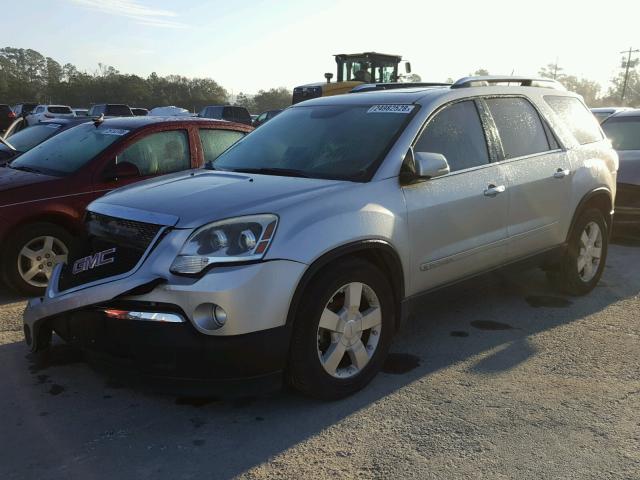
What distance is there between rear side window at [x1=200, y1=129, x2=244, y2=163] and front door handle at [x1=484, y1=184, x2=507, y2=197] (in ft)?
9.86

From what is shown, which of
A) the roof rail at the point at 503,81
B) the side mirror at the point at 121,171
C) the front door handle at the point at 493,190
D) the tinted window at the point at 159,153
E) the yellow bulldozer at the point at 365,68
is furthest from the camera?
the yellow bulldozer at the point at 365,68

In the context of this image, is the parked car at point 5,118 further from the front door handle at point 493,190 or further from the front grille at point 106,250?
the front door handle at point 493,190

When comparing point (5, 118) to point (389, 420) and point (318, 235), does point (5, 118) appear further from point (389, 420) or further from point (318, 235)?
point (389, 420)

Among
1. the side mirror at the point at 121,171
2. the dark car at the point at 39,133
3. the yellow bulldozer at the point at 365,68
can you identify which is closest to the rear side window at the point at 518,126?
the side mirror at the point at 121,171

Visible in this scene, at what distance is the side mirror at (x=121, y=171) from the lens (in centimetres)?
554

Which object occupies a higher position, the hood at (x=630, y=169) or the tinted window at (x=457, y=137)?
the tinted window at (x=457, y=137)

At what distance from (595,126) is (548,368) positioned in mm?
2825

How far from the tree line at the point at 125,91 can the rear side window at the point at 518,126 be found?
218 ft

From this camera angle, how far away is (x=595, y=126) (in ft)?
18.6

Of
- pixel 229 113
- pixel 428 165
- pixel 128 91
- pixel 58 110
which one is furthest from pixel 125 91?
pixel 428 165

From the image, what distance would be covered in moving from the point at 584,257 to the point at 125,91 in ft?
261

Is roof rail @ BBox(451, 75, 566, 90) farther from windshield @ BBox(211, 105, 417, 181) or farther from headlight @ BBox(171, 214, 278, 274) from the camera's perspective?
Result: headlight @ BBox(171, 214, 278, 274)

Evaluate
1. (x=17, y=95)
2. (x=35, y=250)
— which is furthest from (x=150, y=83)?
(x=35, y=250)

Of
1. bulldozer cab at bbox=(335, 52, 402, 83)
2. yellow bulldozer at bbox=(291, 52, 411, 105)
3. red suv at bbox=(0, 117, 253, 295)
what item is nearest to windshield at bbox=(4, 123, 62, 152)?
red suv at bbox=(0, 117, 253, 295)
